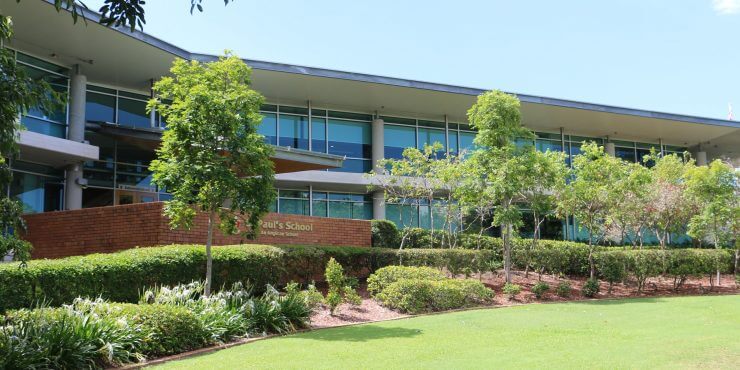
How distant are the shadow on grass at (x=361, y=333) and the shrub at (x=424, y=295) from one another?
2449 millimetres

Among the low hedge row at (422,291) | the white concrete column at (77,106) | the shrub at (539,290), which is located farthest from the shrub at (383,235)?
the white concrete column at (77,106)

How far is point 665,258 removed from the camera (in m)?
20.3

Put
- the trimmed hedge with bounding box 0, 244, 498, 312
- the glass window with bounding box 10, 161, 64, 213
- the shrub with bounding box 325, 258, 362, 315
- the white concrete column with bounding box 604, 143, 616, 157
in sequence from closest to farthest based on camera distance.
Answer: the trimmed hedge with bounding box 0, 244, 498, 312 < the shrub with bounding box 325, 258, 362, 315 < the glass window with bounding box 10, 161, 64, 213 < the white concrete column with bounding box 604, 143, 616, 157

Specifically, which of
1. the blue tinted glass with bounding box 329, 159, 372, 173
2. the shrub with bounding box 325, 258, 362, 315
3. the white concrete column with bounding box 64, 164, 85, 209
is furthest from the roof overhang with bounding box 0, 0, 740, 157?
the shrub with bounding box 325, 258, 362, 315

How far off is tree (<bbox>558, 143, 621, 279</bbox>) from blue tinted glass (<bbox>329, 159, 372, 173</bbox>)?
10.0 meters

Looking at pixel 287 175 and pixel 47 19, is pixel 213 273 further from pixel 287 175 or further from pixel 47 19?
pixel 287 175

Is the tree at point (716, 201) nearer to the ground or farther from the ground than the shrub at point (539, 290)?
farther from the ground

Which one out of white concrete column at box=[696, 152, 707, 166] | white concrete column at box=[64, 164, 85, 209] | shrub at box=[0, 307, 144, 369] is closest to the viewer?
shrub at box=[0, 307, 144, 369]

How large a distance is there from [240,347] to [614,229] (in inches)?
819

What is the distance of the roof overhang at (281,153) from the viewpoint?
Answer: 1883 cm

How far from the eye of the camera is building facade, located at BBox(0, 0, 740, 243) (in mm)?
19359

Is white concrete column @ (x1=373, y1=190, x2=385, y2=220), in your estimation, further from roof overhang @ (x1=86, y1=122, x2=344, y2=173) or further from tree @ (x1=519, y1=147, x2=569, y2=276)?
tree @ (x1=519, y1=147, x2=569, y2=276)

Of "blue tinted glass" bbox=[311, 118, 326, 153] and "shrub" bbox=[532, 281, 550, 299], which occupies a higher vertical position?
"blue tinted glass" bbox=[311, 118, 326, 153]

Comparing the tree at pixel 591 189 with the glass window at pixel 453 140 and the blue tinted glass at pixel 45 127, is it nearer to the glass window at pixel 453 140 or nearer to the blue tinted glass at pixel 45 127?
the glass window at pixel 453 140
